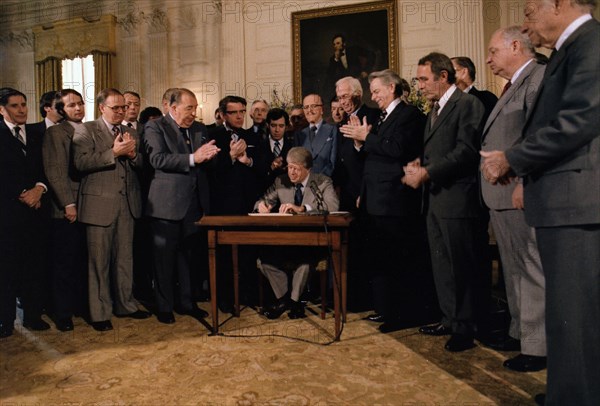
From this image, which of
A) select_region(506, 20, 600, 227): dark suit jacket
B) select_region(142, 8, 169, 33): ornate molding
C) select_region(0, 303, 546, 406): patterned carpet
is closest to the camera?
select_region(506, 20, 600, 227): dark suit jacket

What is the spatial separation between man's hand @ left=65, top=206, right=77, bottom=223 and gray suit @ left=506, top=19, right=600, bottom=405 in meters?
3.19

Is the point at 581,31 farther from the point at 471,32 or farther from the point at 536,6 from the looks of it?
the point at 471,32

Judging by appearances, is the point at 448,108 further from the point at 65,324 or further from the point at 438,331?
the point at 65,324

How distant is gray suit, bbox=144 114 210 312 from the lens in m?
3.82

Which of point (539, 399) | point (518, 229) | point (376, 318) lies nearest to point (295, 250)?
point (376, 318)

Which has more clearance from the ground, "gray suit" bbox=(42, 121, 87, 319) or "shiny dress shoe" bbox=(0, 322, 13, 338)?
"gray suit" bbox=(42, 121, 87, 319)

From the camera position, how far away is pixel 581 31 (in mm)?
1805

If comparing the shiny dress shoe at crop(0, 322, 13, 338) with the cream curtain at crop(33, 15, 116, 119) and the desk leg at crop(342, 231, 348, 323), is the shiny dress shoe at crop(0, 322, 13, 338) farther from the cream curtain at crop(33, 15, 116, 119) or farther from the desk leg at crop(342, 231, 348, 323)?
the cream curtain at crop(33, 15, 116, 119)

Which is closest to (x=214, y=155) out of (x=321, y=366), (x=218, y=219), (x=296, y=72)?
(x=218, y=219)

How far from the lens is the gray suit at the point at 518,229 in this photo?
104 inches

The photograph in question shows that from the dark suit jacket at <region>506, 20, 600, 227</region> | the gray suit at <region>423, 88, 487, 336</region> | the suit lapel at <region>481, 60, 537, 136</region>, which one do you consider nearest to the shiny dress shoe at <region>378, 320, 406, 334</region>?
the gray suit at <region>423, 88, 487, 336</region>

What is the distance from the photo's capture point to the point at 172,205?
3.82 metres

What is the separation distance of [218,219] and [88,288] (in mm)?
1220

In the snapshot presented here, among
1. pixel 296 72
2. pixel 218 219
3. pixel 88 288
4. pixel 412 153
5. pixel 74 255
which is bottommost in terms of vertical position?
pixel 88 288
